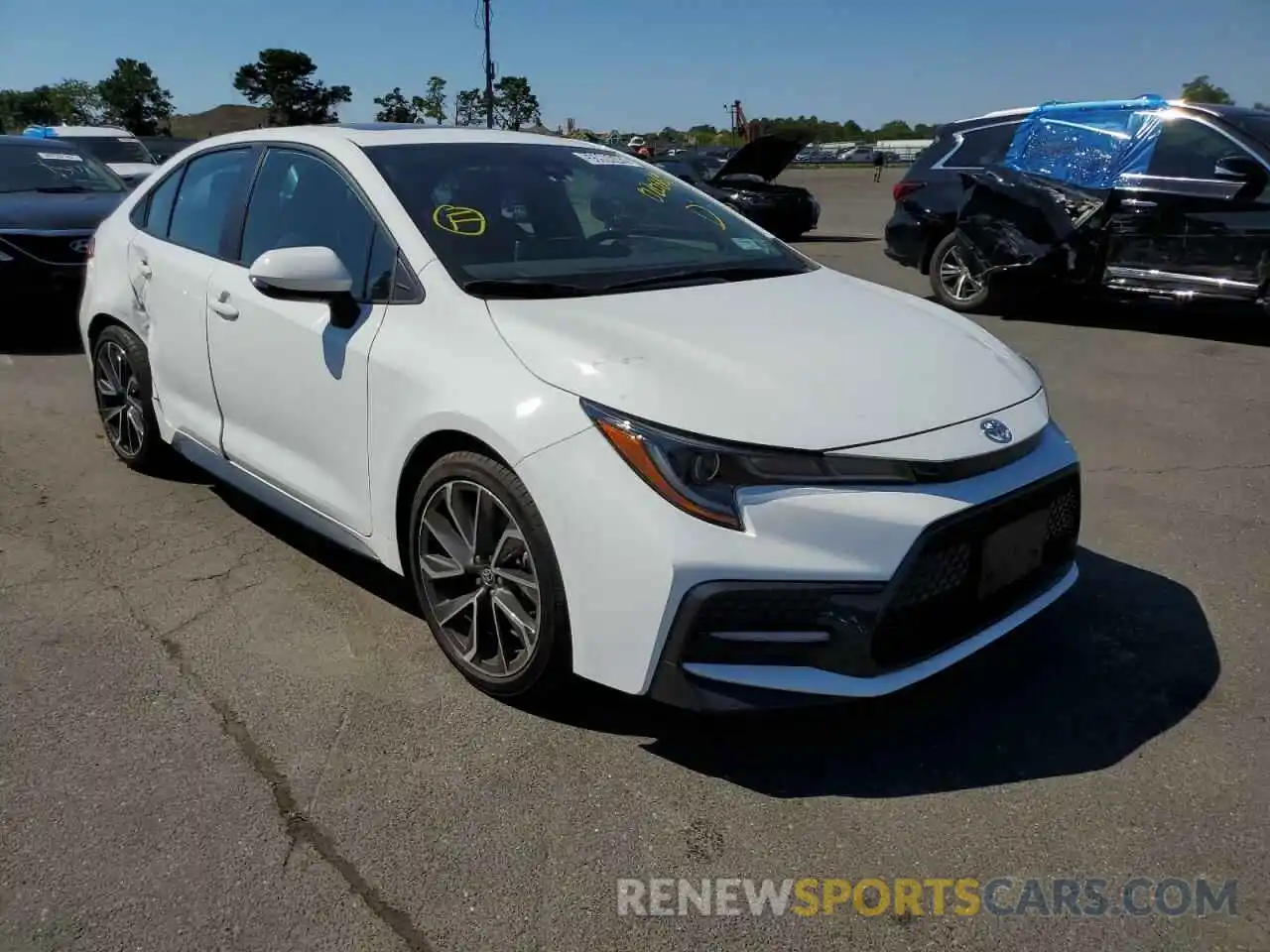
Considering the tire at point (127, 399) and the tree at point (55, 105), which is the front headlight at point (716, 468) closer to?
the tire at point (127, 399)

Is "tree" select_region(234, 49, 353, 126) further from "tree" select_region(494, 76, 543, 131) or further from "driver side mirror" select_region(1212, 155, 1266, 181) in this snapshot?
"driver side mirror" select_region(1212, 155, 1266, 181)

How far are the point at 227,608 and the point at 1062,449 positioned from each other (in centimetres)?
276

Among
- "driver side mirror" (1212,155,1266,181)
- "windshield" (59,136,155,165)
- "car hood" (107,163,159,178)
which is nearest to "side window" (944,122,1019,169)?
"driver side mirror" (1212,155,1266,181)

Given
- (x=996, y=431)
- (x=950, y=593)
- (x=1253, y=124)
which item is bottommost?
(x=950, y=593)

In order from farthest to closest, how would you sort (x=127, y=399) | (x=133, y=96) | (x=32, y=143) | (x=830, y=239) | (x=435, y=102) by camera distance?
1. (x=133, y=96)
2. (x=435, y=102)
3. (x=830, y=239)
4. (x=32, y=143)
5. (x=127, y=399)

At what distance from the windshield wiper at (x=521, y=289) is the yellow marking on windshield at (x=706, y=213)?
0.98 meters

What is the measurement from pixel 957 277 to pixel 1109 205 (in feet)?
4.51

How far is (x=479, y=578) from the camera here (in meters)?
2.99

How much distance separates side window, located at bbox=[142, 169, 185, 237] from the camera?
455cm

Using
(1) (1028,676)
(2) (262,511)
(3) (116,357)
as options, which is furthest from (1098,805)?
(3) (116,357)

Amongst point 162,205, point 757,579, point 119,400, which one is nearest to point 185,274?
point 162,205

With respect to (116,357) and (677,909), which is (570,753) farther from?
(116,357)

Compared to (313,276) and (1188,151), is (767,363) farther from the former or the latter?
(1188,151)

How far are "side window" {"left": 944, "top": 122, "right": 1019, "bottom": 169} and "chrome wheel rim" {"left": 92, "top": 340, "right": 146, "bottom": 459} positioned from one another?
23.7ft
